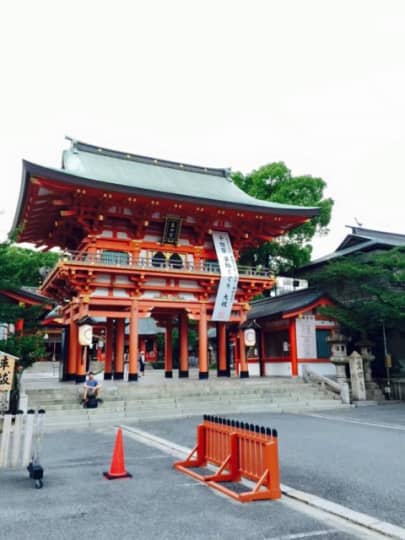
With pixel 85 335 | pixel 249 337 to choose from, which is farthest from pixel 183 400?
pixel 249 337

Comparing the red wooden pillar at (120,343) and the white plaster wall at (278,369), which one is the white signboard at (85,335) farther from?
the white plaster wall at (278,369)

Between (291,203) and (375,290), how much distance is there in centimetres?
1433

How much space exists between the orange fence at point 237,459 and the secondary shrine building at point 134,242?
38.0ft

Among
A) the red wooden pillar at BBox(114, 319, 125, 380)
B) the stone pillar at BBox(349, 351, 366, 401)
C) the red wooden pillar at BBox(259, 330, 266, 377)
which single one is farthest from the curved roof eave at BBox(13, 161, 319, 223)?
the stone pillar at BBox(349, 351, 366, 401)

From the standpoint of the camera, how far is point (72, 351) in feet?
67.4

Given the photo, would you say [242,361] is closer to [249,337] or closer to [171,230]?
[249,337]

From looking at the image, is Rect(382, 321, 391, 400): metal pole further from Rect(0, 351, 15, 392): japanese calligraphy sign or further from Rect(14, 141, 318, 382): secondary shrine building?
Rect(0, 351, 15, 392): japanese calligraphy sign

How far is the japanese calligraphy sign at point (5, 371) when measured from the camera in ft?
27.9

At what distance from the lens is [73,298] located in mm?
20156

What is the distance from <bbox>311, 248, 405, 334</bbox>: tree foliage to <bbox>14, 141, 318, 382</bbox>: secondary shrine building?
11.2 ft

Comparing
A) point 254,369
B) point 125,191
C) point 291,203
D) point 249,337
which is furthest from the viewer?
point 291,203

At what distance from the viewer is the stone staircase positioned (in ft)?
45.6

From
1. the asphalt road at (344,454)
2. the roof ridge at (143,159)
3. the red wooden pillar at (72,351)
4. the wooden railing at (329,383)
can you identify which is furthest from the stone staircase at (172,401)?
the roof ridge at (143,159)

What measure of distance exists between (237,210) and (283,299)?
26.2 ft
